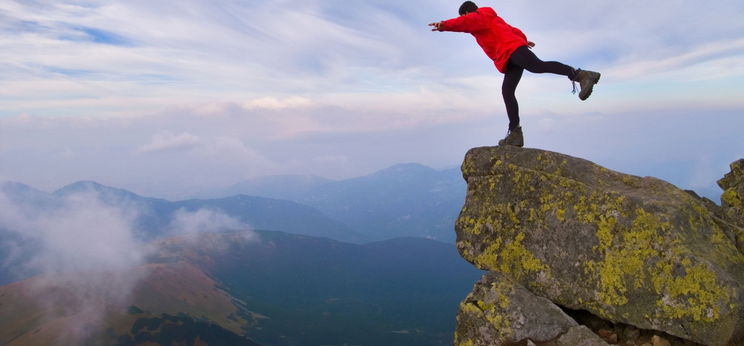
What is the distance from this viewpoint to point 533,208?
490 inches

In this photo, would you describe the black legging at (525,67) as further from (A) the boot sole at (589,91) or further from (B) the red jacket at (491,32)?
(A) the boot sole at (589,91)

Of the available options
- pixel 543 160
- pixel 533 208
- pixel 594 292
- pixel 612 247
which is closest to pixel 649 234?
pixel 612 247

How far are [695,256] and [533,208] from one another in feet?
13.4

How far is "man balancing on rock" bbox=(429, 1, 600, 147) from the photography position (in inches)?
494

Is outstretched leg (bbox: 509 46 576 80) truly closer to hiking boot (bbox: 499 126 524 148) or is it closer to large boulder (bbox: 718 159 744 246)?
hiking boot (bbox: 499 126 524 148)

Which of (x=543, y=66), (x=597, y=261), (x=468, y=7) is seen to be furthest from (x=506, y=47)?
(x=597, y=261)

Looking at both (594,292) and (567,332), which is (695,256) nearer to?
(594,292)

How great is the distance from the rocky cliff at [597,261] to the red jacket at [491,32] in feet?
12.4

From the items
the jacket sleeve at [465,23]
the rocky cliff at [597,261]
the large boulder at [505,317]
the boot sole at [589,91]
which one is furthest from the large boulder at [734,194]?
the jacket sleeve at [465,23]

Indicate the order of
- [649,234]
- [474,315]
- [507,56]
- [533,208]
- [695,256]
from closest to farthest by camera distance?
[695,256]
[649,234]
[474,315]
[533,208]
[507,56]

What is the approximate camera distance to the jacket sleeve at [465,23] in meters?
12.7

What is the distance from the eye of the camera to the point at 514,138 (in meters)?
15.2

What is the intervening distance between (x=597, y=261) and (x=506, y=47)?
720 centimetres

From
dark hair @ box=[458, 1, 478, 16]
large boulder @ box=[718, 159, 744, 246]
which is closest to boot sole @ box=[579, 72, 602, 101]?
dark hair @ box=[458, 1, 478, 16]
